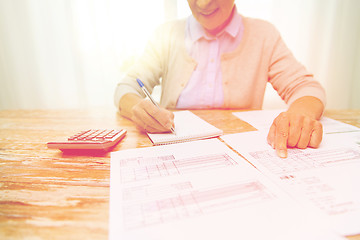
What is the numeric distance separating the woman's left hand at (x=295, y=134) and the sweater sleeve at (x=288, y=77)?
0.96 ft

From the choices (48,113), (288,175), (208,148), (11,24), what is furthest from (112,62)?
(288,175)

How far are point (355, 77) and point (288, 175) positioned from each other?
6.91 feet

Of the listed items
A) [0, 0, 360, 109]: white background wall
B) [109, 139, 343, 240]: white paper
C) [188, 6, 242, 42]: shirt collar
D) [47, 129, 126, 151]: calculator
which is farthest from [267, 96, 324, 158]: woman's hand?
[0, 0, 360, 109]: white background wall

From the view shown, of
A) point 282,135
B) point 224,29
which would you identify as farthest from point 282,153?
point 224,29

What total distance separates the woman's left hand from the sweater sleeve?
0.96 feet

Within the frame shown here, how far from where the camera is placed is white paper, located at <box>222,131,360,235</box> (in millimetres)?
293

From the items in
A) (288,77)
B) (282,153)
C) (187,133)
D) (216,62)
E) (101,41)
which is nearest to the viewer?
(282,153)

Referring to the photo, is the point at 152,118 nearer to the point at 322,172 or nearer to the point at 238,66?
the point at 322,172

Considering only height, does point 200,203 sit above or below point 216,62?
below

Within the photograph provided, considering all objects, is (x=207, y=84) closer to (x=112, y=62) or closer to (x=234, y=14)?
(x=234, y=14)

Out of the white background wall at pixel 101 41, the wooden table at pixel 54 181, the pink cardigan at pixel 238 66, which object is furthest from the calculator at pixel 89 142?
the white background wall at pixel 101 41

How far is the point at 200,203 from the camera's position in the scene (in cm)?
32

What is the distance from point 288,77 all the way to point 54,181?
3.07ft

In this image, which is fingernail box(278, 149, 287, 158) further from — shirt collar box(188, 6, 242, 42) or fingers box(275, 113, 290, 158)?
shirt collar box(188, 6, 242, 42)
